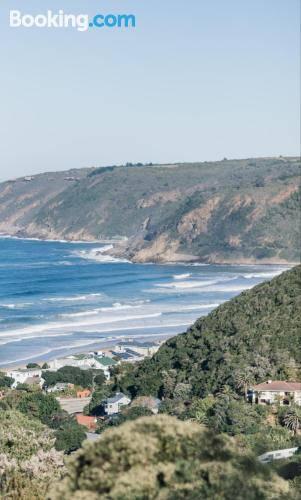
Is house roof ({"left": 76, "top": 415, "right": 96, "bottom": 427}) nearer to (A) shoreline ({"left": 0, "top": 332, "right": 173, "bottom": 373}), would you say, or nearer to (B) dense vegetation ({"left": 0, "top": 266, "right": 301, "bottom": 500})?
(B) dense vegetation ({"left": 0, "top": 266, "right": 301, "bottom": 500})

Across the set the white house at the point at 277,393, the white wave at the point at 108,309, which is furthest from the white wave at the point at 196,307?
the white house at the point at 277,393

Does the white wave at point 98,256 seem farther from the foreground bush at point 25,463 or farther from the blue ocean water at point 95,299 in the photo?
the foreground bush at point 25,463

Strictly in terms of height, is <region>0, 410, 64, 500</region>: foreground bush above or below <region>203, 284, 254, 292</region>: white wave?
above

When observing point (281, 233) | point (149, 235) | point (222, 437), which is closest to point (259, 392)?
point (222, 437)

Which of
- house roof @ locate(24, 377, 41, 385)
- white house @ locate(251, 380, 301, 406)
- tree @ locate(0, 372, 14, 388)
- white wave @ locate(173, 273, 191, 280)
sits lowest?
house roof @ locate(24, 377, 41, 385)

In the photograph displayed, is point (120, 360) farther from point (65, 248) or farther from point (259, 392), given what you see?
point (65, 248)

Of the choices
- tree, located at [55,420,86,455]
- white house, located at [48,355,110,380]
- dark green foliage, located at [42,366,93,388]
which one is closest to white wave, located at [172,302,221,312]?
white house, located at [48,355,110,380]

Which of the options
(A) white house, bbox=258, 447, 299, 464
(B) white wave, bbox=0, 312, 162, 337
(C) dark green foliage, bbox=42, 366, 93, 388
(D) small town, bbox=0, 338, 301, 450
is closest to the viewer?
(A) white house, bbox=258, 447, 299, 464
